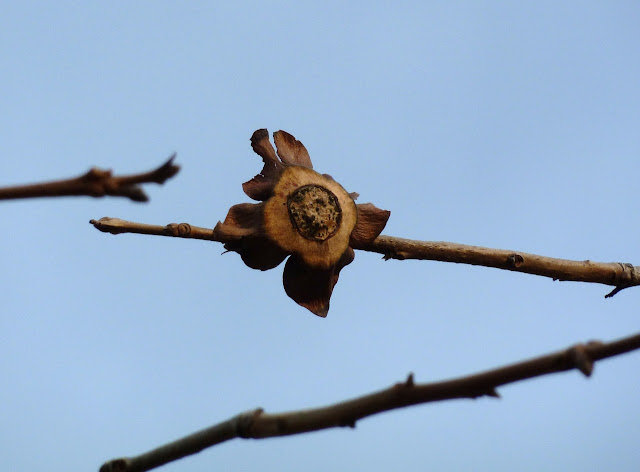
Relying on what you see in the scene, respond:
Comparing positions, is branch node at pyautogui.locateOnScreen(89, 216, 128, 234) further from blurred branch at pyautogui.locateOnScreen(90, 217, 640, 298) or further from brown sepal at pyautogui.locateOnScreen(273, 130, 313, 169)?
brown sepal at pyautogui.locateOnScreen(273, 130, 313, 169)

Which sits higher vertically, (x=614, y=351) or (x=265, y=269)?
(x=265, y=269)

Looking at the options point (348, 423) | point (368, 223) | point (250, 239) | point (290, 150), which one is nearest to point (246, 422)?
point (348, 423)

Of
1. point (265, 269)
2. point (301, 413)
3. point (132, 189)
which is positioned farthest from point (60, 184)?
point (265, 269)

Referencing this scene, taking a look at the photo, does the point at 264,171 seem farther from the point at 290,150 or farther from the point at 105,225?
the point at 105,225

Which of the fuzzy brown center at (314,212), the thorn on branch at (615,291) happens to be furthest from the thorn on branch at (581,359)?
the thorn on branch at (615,291)

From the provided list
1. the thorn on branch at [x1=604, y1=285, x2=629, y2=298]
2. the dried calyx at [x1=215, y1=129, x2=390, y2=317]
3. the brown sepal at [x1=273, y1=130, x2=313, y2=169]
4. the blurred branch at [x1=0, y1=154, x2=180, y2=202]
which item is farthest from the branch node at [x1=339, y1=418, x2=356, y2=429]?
the thorn on branch at [x1=604, y1=285, x2=629, y2=298]

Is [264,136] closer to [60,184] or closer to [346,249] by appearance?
[346,249]

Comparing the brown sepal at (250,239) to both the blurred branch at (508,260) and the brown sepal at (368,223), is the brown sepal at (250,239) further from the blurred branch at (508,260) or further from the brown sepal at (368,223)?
the brown sepal at (368,223)
